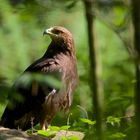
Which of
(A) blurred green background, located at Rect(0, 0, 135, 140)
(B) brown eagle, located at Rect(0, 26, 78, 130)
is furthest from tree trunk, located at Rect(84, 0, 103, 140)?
(B) brown eagle, located at Rect(0, 26, 78, 130)

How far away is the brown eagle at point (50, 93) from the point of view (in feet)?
23.3

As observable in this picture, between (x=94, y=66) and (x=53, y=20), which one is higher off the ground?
(x=53, y=20)

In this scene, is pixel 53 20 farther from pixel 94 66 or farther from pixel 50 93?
pixel 50 93

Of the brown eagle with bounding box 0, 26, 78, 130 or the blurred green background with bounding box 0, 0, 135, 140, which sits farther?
the brown eagle with bounding box 0, 26, 78, 130

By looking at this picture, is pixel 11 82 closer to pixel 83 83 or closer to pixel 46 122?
pixel 83 83

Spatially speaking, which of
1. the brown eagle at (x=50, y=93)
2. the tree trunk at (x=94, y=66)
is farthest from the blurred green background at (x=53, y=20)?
the brown eagle at (x=50, y=93)

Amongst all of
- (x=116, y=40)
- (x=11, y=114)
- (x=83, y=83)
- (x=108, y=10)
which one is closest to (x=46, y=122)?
(x=11, y=114)

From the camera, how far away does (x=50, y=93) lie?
7.24 metres

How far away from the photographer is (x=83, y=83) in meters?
3.59

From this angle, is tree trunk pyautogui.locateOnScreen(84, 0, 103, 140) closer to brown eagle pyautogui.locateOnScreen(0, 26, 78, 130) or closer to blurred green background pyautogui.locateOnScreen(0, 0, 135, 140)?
blurred green background pyautogui.locateOnScreen(0, 0, 135, 140)

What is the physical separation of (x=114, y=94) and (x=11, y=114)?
432cm

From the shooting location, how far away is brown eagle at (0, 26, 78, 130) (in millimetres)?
7113

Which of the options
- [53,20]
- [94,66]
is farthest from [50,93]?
[94,66]

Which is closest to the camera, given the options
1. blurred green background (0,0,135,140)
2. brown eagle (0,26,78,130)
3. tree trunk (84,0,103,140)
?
tree trunk (84,0,103,140)
